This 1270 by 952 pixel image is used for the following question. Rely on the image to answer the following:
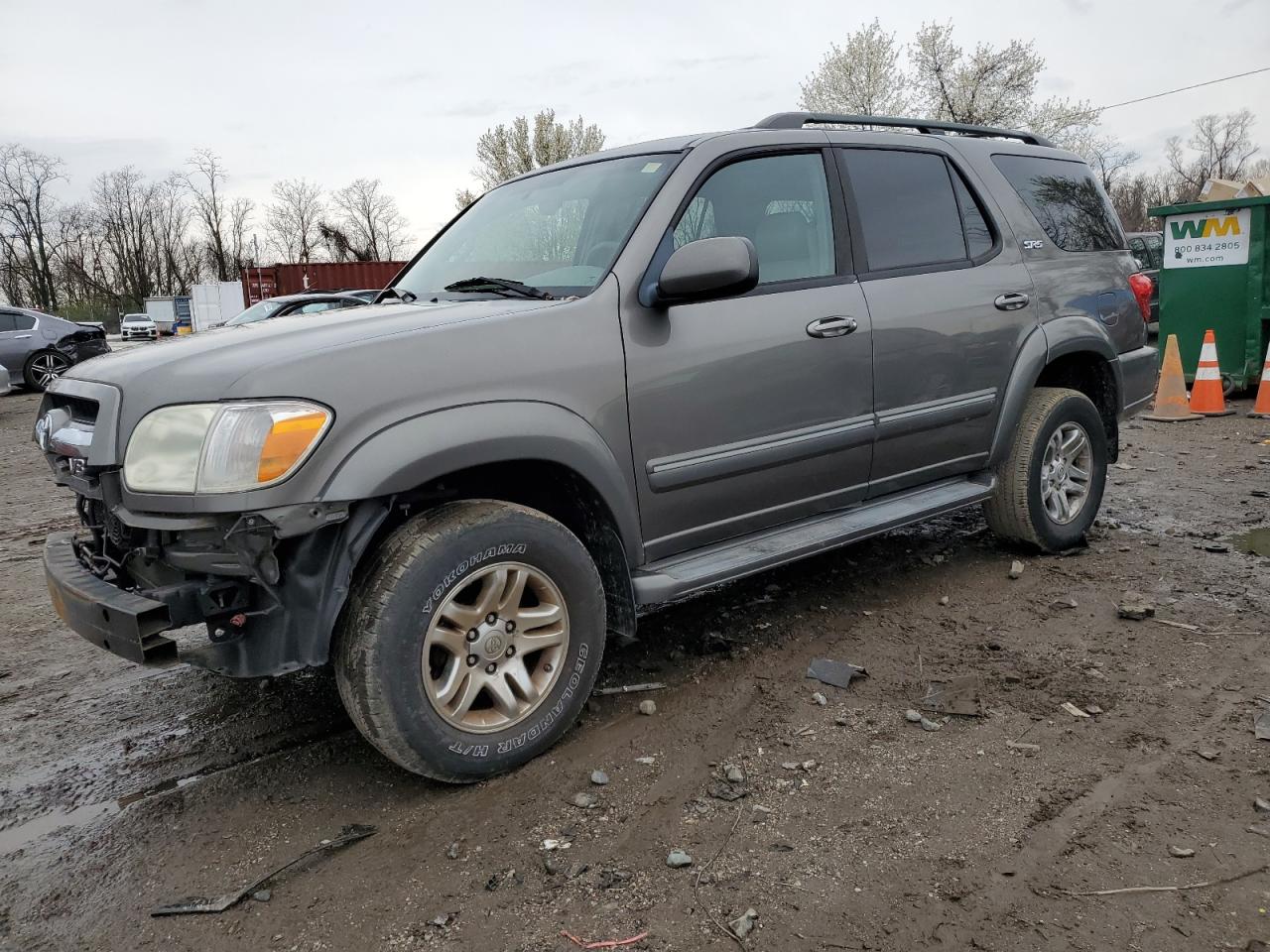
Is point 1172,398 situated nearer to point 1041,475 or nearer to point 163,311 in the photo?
point 1041,475

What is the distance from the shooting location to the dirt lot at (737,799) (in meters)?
2.28

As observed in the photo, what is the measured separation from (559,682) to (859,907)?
44.4 inches

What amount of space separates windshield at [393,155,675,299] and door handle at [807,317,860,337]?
766mm

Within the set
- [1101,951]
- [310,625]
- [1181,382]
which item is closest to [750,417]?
[310,625]

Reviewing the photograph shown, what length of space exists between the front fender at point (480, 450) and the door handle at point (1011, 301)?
2.14 metres

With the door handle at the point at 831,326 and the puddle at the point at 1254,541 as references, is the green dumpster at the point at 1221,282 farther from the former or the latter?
the door handle at the point at 831,326

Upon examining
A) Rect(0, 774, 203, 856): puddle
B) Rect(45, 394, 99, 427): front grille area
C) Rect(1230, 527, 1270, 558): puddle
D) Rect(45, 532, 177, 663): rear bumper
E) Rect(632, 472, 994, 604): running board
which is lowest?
Rect(1230, 527, 1270, 558): puddle

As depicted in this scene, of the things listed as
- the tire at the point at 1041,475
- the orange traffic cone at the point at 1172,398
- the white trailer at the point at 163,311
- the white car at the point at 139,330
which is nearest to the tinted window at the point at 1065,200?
the tire at the point at 1041,475

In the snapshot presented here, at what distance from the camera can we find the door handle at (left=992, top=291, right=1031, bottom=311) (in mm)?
4285

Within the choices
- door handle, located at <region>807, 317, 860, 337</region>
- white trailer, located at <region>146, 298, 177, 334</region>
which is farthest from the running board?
white trailer, located at <region>146, 298, 177, 334</region>

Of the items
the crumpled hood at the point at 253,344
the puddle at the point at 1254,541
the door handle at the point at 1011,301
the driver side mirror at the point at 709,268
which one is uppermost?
the driver side mirror at the point at 709,268

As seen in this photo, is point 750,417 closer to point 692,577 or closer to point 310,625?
point 692,577

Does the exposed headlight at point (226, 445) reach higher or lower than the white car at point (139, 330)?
lower

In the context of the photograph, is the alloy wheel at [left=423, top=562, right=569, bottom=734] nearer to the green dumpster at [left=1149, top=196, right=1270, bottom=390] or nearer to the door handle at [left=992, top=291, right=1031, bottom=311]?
the door handle at [left=992, top=291, right=1031, bottom=311]
